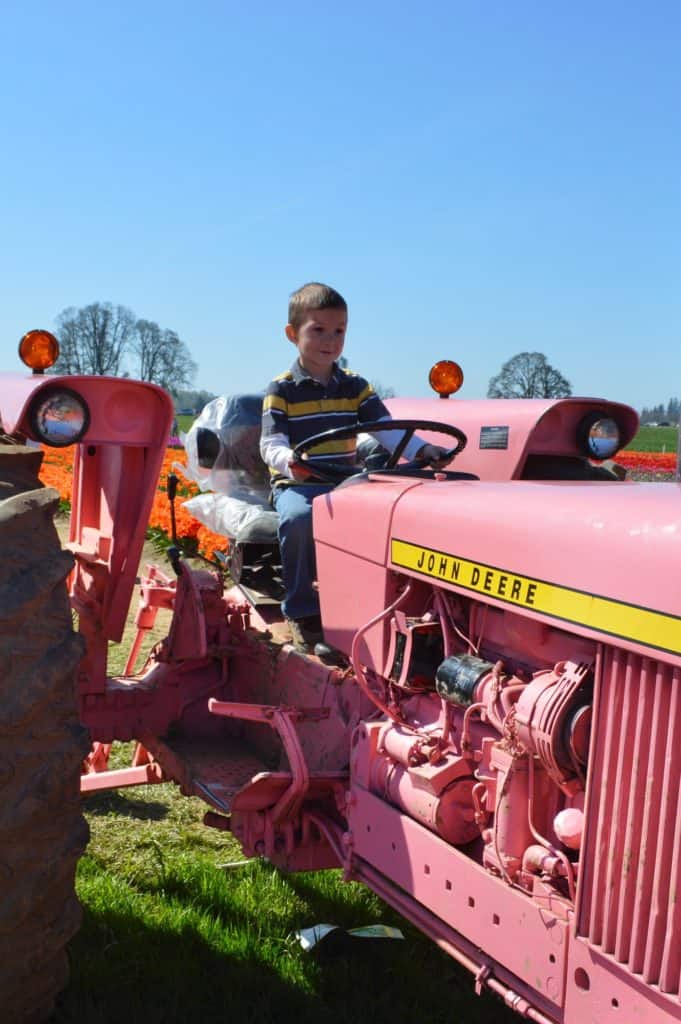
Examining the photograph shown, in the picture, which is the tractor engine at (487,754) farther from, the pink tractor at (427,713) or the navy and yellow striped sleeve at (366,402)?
the navy and yellow striped sleeve at (366,402)

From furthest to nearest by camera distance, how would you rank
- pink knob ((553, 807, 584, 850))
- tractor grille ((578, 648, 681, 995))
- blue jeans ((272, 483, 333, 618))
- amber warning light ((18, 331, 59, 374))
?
amber warning light ((18, 331, 59, 374))
blue jeans ((272, 483, 333, 618))
pink knob ((553, 807, 584, 850))
tractor grille ((578, 648, 681, 995))

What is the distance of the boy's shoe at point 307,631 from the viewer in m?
3.18

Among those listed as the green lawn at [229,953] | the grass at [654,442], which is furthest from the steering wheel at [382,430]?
the grass at [654,442]

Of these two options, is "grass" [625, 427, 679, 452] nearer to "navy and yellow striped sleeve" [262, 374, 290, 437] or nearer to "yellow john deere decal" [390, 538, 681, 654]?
"navy and yellow striped sleeve" [262, 374, 290, 437]

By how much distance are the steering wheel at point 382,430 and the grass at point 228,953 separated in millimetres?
1322

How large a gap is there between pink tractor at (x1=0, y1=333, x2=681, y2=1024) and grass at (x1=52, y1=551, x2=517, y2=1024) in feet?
1.17

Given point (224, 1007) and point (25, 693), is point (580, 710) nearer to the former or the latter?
point (25, 693)

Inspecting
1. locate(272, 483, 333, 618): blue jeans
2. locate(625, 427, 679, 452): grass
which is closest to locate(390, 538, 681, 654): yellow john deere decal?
locate(272, 483, 333, 618): blue jeans

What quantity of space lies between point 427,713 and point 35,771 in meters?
0.87

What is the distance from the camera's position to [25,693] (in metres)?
2.19

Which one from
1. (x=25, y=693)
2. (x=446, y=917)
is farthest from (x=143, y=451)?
(x=446, y=917)

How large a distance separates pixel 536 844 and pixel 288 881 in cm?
159

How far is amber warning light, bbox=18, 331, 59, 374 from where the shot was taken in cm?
333

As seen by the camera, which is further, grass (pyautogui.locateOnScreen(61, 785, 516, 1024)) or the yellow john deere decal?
grass (pyautogui.locateOnScreen(61, 785, 516, 1024))
